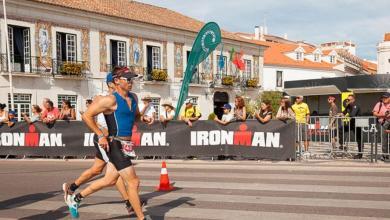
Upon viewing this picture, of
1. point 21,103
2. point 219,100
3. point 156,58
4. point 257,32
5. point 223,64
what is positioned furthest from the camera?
point 257,32

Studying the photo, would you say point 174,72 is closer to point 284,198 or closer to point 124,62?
point 124,62

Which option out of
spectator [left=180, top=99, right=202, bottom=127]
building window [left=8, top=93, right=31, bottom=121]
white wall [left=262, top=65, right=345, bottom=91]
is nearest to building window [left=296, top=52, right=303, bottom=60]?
white wall [left=262, top=65, right=345, bottom=91]

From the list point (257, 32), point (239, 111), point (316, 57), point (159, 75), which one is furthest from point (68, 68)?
point (257, 32)

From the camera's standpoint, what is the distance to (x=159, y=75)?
32.5 meters

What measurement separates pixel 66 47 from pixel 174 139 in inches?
645

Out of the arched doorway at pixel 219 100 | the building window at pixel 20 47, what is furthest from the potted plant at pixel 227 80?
the building window at pixel 20 47

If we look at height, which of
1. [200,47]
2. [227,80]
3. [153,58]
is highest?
[153,58]

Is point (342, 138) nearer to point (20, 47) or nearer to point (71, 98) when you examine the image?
point (71, 98)

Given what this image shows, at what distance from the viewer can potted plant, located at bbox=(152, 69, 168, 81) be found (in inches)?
1267

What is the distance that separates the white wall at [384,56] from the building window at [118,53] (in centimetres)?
4069

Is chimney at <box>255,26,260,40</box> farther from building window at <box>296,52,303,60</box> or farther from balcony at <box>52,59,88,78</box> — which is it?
balcony at <box>52,59,88,78</box>

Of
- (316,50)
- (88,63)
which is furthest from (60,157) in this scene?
(316,50)

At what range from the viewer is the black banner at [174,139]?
12.3 meters

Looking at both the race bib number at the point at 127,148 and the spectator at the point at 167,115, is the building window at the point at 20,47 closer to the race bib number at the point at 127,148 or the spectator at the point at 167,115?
the spectator at the point at 167,115
